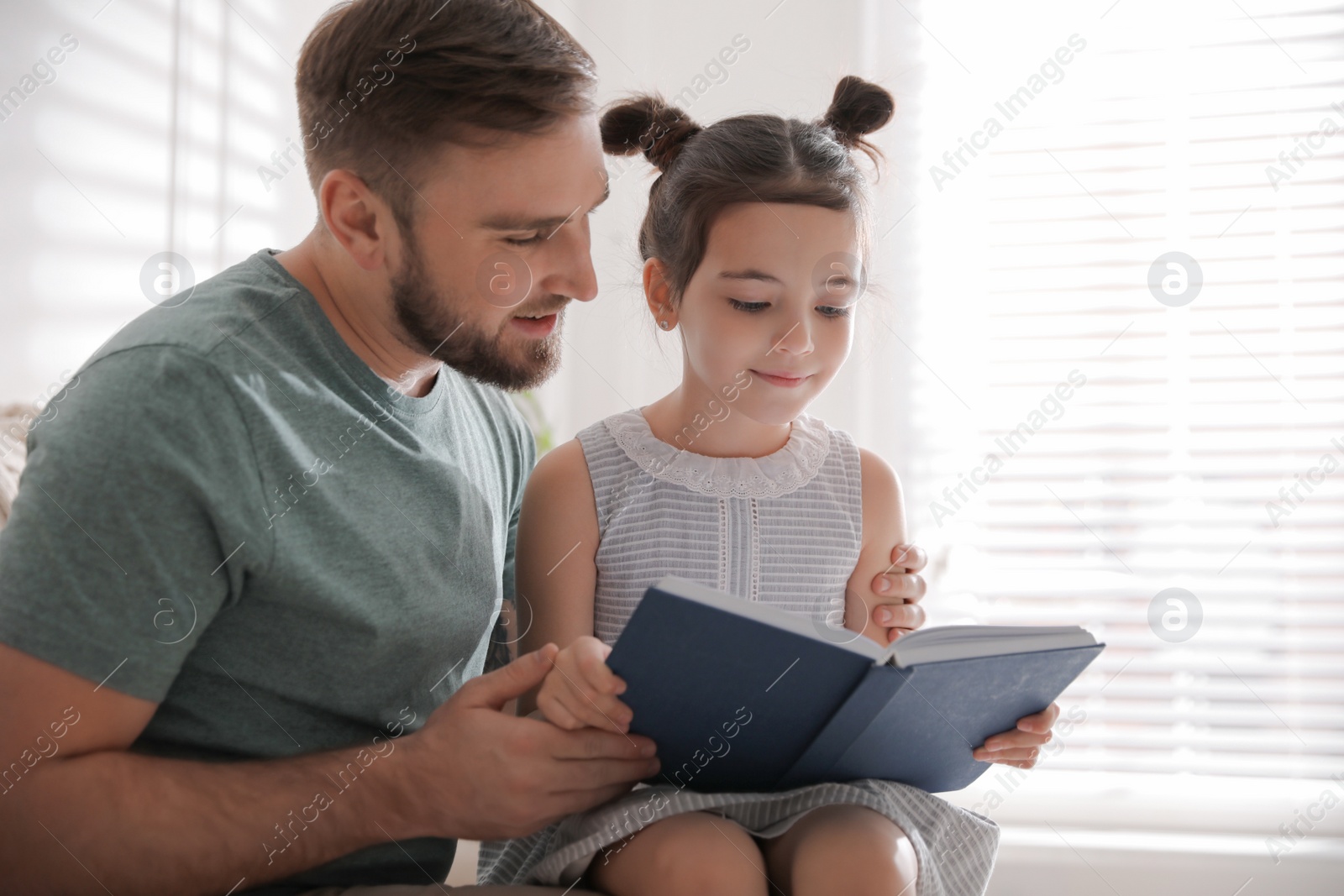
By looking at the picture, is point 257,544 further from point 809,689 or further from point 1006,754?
point 1006,754

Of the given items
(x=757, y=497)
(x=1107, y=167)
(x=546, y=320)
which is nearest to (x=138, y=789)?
(x=546, y=320)

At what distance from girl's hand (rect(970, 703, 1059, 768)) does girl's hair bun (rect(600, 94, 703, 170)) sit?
912 mm

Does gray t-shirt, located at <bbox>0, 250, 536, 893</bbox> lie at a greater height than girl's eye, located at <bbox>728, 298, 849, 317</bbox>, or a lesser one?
lesser

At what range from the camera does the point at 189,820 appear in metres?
0.88

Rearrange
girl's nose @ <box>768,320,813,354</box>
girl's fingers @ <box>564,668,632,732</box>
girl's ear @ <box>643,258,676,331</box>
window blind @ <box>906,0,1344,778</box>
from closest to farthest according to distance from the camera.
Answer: girl's fingers @ <box>564,668,632,732</box> → girl's nose @ <box>768,320,813,354</box> → girl's ear @ <box>643,258,676,331</box> → window blind @ <box>906,0,1344,778</box>

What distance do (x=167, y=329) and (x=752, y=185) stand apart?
29.2 inches

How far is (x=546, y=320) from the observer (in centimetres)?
127

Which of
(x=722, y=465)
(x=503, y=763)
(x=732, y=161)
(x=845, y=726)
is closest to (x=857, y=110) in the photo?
(x=732, y=161)

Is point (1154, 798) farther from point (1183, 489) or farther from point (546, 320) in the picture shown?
point (546, 320)

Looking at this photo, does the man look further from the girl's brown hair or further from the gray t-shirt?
the girl's brown hair

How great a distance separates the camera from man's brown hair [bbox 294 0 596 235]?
1.13 m

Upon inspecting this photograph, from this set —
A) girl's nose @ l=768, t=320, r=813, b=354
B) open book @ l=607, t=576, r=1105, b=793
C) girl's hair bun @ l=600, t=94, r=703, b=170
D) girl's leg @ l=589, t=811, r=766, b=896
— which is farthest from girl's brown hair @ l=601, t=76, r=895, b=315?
girl's leg @ l=589, t=811, r=766, b=896

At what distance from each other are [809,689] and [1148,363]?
6.44 feet

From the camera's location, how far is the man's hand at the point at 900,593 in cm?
134
